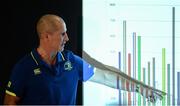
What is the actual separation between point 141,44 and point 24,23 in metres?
0.85

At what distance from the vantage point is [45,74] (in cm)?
171

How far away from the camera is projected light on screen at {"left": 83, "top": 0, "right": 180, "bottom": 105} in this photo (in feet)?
5.57

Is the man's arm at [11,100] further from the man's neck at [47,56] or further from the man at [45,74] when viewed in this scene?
the man's neck at [47,56]

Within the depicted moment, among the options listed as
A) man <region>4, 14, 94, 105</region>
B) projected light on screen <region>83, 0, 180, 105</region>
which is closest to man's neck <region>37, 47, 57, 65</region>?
man <region>4, 14, 94, 105</region>

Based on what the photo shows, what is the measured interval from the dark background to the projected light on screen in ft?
1.20

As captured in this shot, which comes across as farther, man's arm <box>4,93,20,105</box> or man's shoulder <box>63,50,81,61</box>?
man's shoulder <box>63,50,81,61</box>

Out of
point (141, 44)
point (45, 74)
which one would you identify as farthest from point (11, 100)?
Result: point (141, 44)

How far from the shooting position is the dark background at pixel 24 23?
207 centimetres

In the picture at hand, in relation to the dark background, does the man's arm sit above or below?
below

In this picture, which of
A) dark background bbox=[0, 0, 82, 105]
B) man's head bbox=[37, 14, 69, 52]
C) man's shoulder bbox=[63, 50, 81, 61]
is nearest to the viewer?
man's head bbox=[37, 14, 69, 52]

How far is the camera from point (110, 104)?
174cm

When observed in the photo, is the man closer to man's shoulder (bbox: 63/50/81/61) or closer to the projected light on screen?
man's shoulder (bbox: 63/50/81/61)

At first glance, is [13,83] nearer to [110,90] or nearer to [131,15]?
[110,90]

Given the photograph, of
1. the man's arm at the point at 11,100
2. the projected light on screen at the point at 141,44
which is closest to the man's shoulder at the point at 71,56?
the projected light on screen at the point at 141,44
